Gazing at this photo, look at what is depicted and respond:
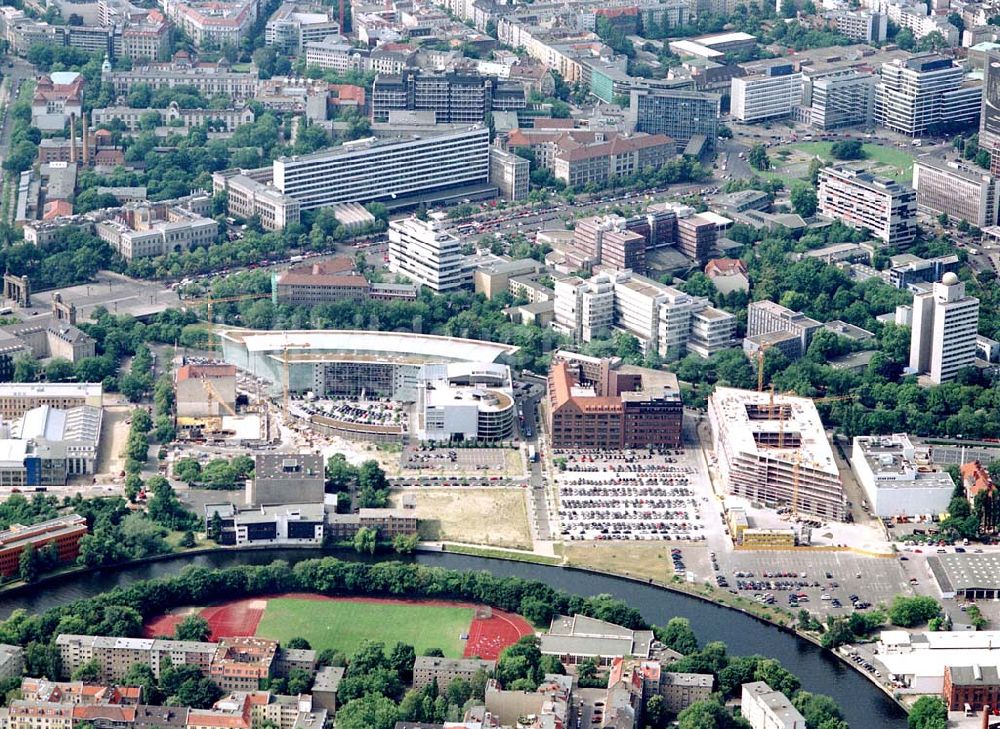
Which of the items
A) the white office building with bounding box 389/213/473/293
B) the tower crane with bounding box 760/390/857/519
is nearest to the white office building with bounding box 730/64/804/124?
the white office building with bounding box 389/213/473/293

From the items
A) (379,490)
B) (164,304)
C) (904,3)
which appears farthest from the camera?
(904,3)

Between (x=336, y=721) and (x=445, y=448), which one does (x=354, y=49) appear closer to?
(x=445, y=448)

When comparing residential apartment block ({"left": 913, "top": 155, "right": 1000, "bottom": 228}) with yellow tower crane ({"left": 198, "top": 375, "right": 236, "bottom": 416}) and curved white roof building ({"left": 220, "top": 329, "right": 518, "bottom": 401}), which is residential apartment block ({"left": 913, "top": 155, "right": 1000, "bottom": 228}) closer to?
curved white roof building ({"left": 220, "top": 329, "right": 518, "bottom": 401})

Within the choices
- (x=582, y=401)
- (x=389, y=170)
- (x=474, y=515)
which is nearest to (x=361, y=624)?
(x=474, y=515)

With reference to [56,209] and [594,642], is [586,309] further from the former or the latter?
[594,642]

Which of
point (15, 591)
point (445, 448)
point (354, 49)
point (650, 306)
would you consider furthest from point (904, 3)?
point (15, 591)

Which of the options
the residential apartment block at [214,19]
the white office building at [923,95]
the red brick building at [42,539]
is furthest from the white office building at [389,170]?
the red brick building at [42,539]
